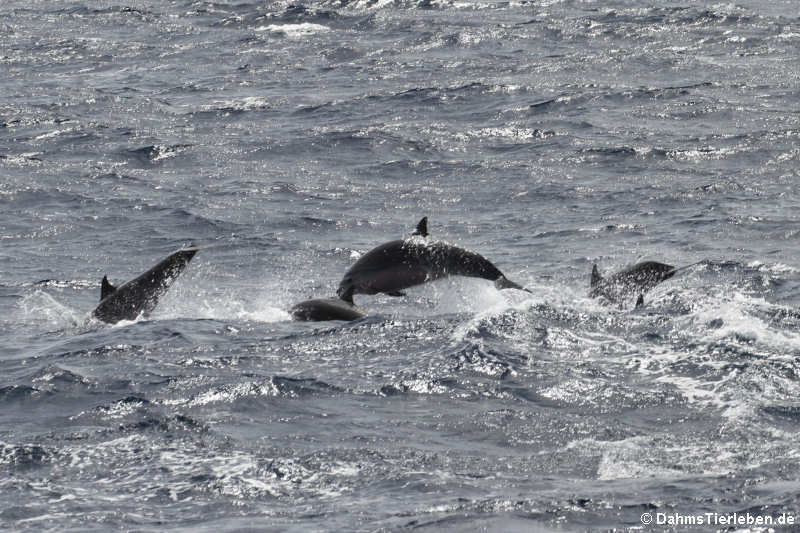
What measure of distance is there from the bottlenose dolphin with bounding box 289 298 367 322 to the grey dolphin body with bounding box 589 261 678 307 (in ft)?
10.9

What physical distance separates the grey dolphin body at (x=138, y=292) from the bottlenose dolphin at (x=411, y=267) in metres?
2.27

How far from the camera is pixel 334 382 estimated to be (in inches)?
597

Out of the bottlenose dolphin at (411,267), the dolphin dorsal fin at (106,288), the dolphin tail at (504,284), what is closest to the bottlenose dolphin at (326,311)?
the bottlenose dolphin at (411,267)

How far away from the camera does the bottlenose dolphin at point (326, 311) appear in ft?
59.8

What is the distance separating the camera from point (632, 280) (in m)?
19.2

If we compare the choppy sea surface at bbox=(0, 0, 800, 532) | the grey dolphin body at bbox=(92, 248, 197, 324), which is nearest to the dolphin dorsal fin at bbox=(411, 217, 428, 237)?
the choppy sea surface at bbox=(0, 0, 800, 532)

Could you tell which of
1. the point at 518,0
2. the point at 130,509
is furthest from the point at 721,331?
the point at 518,0

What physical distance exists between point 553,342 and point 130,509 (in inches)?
259

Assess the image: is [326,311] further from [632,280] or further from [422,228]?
[632,280]

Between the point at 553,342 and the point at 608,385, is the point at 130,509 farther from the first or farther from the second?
the point at 553,342

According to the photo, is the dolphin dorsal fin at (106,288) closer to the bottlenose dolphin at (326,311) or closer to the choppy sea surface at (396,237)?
the choppy sea surface at (396,237)

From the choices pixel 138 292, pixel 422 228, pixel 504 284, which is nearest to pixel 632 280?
pixel 504 284

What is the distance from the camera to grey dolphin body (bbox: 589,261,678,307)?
18969 mm

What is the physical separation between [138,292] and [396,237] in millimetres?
7492
